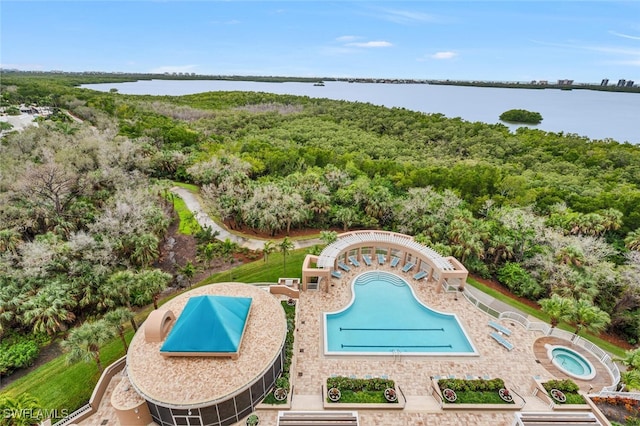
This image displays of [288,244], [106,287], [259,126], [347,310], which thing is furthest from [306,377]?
[259,126]

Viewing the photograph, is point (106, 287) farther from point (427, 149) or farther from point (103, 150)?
point (427, 149)

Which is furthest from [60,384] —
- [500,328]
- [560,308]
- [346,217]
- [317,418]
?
[560,308]

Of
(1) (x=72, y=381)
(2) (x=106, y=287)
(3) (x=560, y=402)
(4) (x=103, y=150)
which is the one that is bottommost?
(1) (x=72, y=381)

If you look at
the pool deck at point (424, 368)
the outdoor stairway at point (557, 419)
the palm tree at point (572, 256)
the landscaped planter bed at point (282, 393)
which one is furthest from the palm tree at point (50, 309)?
the palm tree at point (572, 256)

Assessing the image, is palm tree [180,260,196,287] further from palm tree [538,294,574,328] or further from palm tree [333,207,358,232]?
palm tree [538,294,574,328]

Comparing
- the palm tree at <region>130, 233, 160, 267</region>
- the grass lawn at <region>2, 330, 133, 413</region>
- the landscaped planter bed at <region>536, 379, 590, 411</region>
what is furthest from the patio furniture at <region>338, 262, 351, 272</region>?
the grass lawn at <region>2, 330, 133, 413</region>
